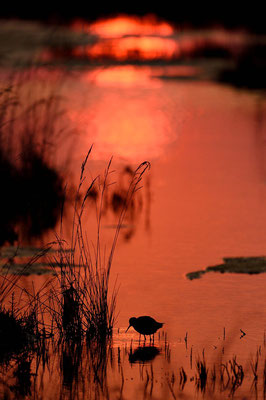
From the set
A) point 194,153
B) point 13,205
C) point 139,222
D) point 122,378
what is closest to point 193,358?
point 122,378

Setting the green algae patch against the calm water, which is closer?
the calm water

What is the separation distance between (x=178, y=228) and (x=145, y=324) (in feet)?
11.5

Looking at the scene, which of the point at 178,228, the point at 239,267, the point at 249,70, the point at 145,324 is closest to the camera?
the point at 145,324

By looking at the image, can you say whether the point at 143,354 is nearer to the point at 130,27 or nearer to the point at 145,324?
the point at 145,324

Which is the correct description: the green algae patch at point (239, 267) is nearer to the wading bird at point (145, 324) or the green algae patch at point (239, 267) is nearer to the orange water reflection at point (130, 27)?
the wading bird at point (145, 324)

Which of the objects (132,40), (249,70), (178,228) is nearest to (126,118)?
(249,70)

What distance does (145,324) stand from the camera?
5.82 metres

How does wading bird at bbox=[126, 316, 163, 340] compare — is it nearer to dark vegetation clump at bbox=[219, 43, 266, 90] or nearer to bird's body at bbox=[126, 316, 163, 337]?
bird's body at bbox=[126, 316, 163, 337]

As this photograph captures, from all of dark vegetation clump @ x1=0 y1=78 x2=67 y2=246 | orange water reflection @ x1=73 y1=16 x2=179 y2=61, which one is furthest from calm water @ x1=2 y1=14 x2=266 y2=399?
orange water reflection @ x1=73 y1=16 x2=179 y2=61

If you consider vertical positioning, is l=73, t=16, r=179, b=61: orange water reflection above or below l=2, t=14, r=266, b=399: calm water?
above

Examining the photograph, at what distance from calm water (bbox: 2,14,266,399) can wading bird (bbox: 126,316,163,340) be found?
0.11 m

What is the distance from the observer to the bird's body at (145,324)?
5.81 metres

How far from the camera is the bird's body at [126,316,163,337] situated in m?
5.81

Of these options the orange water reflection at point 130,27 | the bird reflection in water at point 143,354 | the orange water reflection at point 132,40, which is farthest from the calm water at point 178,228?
the orange water reflection at point 130,27
